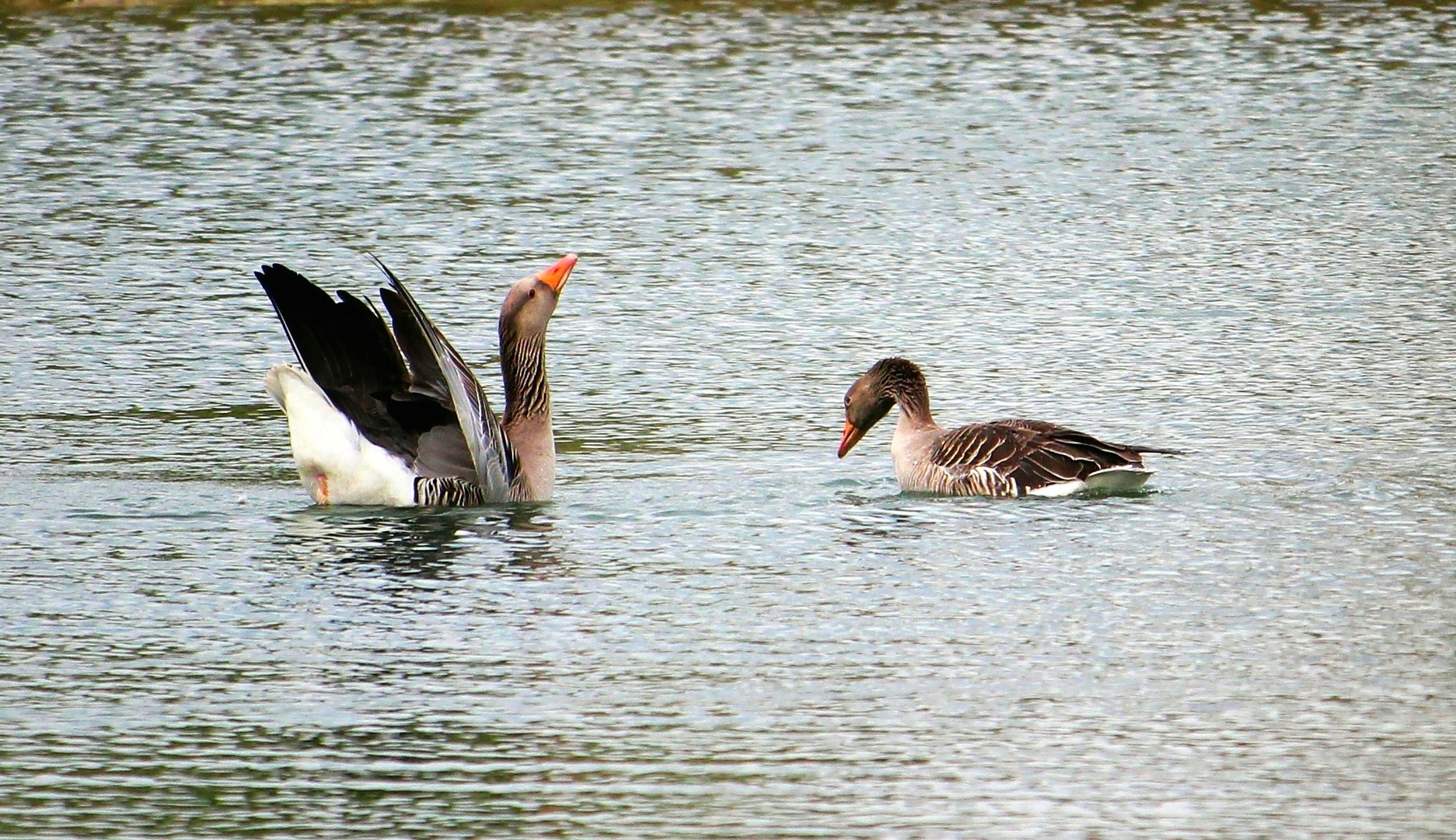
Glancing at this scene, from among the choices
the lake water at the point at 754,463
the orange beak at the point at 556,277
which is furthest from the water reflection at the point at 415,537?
the orange beak at the point at 556,277

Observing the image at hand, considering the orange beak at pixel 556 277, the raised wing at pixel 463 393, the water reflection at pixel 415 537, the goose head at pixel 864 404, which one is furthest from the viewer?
the goose head at pixel 864 404

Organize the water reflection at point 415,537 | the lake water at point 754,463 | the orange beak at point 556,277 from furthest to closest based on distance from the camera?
the orange beak at point 556,277, the water reflection at point 415,537, the lake water at point 754,463

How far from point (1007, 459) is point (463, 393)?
6.90ft

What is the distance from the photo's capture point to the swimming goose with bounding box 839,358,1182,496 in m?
8.70

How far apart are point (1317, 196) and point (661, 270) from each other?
15.3 ft

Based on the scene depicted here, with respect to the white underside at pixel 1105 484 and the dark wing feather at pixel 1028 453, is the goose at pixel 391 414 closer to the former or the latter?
the dark wing feather at pixel 1028 453

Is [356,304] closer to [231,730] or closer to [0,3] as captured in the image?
[231,730]

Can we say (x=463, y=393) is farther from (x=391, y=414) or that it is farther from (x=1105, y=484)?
(x=1105, y=484)

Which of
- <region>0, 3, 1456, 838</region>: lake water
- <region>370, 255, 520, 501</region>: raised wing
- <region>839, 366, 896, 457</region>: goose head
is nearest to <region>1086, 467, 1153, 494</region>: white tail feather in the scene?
<region>0, 3, 1456, 838</region>: lake water

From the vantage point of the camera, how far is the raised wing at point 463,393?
28.0ft

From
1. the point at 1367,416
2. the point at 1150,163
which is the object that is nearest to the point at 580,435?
the point at 1367,416

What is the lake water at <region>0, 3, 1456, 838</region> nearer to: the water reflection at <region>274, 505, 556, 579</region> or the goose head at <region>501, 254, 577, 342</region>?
the water reflection at <region>274, 505, 556, 579</region>

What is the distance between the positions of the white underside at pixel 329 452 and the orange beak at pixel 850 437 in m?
1.81

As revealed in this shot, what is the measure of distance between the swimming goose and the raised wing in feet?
4.87
